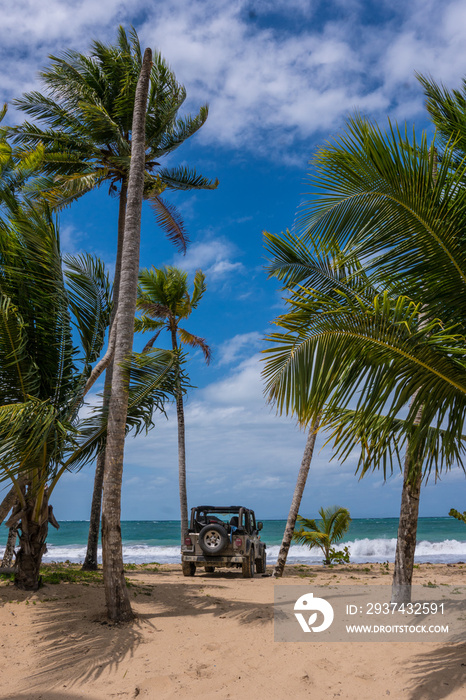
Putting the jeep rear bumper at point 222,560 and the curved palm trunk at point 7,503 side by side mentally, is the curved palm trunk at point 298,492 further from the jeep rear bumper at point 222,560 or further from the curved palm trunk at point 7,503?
the curved palm trunk at point 7,503

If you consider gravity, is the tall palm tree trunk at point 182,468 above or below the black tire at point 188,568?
above

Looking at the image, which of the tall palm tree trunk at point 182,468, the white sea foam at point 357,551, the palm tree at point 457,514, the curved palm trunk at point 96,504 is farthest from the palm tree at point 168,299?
the white sea foam at point 357,551

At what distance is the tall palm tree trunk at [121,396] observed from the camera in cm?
690

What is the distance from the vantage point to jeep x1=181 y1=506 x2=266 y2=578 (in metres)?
11.9

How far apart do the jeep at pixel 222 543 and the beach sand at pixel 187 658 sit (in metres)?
3.88

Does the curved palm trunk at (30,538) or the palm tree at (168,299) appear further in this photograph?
the palm tree at (168,299)

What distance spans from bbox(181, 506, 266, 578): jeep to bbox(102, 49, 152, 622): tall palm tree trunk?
16.8 feet

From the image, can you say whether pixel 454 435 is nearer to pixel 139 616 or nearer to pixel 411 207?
pixel 411 207

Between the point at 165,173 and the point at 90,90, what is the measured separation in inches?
111

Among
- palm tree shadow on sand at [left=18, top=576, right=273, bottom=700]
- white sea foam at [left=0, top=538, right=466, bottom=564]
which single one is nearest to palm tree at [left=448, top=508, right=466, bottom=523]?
palm tree shadow on sand at [left=18, top=576, right=273, bottom=700]

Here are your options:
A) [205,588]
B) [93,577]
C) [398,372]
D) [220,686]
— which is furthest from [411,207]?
[93,577]

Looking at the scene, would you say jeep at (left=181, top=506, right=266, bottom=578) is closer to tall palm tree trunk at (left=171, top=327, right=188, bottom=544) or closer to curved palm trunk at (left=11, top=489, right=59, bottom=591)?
tall palm tree trunk at (left=171, top=327, right=188, bottom=544)

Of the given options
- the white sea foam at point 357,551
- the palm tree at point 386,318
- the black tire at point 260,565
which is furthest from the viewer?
the white sea foam at point 357,551

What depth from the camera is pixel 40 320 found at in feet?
28.7
